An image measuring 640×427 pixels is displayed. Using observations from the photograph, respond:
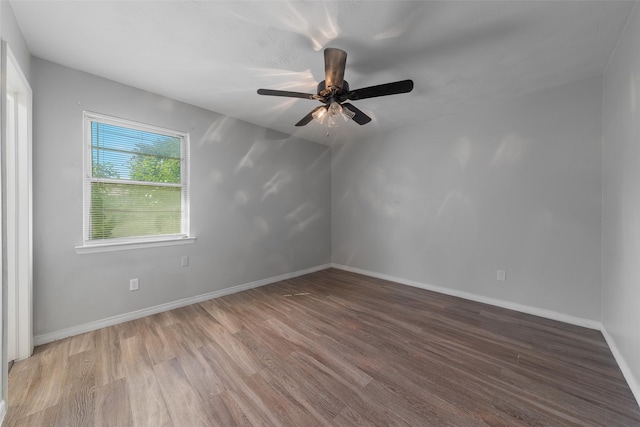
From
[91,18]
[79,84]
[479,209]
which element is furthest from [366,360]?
[79,84]

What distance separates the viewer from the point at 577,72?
2.25 meters

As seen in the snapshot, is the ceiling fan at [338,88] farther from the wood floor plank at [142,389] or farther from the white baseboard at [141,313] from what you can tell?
the white baseboard at [141,313]

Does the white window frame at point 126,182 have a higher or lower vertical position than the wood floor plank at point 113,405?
higher

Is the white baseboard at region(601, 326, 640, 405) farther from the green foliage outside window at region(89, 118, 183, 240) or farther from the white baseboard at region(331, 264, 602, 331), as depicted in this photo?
the green foliage outside window at region(89, 118, 183, 240)

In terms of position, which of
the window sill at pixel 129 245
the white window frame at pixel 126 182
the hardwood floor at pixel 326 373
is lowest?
the hardwood floor at pixel 326 373

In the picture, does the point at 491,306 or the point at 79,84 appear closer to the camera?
the point at 79,84

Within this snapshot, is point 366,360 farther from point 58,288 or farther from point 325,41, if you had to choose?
point 58,288

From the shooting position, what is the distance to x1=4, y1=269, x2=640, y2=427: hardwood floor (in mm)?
1379

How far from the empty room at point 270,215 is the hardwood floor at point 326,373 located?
0.06 feet

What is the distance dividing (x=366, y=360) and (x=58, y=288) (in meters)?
2.83

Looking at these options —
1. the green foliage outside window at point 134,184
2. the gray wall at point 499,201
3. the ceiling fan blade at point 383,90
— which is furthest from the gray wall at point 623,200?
the green foliage outside window at point 134,184

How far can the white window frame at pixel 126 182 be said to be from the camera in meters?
2.32

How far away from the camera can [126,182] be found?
255 cm

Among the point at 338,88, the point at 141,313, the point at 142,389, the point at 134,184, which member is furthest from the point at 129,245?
the point at 338,88
